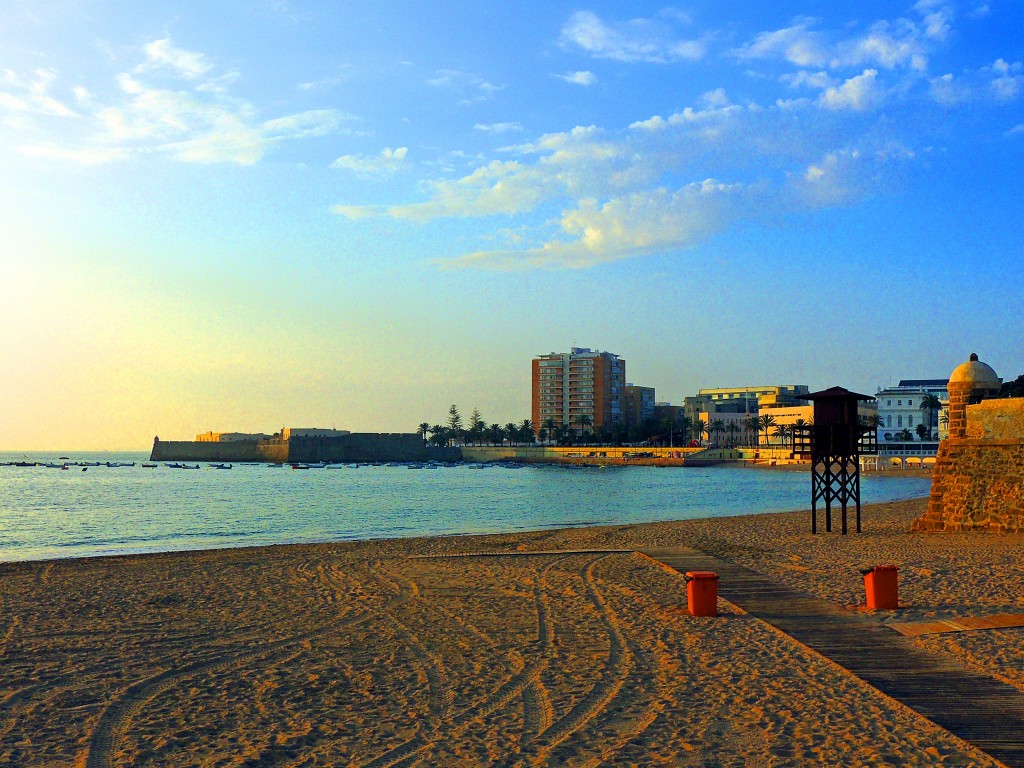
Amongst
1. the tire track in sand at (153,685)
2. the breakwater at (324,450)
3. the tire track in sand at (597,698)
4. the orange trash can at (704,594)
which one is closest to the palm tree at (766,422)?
the breakwater at (324,450)

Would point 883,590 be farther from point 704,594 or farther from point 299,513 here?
point 299,513

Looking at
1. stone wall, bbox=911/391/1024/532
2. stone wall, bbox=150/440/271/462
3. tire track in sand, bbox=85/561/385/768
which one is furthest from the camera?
stone wall, bbox=150/440/271/462

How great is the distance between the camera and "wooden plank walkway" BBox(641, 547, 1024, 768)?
286 inches

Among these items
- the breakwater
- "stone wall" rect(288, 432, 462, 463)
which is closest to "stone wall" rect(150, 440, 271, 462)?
the breakwater

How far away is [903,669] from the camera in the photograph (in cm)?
928

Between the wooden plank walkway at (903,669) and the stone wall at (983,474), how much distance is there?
1359cm

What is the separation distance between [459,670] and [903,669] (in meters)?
5.13

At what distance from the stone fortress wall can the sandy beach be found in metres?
6.54

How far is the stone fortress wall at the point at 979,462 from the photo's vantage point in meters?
24.5

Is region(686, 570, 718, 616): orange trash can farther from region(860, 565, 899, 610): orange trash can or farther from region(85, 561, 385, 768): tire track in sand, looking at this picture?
region(85, 561, 385, 768): tire track in sand

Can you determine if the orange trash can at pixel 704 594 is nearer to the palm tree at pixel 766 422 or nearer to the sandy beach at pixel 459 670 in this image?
the sandy beach at pixel 459 670

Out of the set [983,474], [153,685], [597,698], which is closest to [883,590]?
[597,698]

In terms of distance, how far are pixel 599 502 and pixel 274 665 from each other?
51678mm

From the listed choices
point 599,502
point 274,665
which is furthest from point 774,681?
point 599,502
